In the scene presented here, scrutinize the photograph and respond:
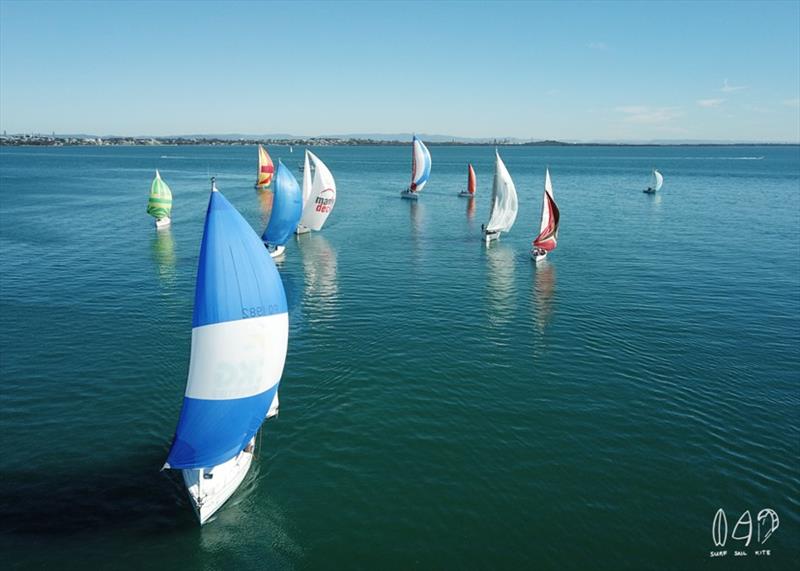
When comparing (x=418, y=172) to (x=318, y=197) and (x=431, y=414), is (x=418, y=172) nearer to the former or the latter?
(x=318, y=197)

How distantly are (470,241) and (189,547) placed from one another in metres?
56.9

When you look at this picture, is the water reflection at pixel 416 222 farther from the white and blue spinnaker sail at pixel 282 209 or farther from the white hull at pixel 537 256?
the white and blue spinnaker sail at pixel 282 209

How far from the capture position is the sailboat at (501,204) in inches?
2653

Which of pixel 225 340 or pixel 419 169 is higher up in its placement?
pixel 419 169

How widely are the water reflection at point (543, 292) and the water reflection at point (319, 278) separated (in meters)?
16.5

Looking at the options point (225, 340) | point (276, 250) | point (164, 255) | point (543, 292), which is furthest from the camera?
point (164, 255)

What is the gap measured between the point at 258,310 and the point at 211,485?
7.01 meters

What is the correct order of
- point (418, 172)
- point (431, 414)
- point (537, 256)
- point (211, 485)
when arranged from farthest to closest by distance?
1. point (418, 172)
2. point (537, 256)
3. point (431, 414)
4. point (211, 485)

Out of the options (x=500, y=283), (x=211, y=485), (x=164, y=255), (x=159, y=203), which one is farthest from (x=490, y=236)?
(x=211, y=485)

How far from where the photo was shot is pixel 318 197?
228ft

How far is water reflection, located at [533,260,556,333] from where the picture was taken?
41.5 m

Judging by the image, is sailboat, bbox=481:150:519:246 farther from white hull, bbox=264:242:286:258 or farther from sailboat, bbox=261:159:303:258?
white hull, bbox=264:242:286:258

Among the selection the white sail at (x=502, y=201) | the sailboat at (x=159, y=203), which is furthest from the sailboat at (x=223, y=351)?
the sailboat at (x=159, y=203)

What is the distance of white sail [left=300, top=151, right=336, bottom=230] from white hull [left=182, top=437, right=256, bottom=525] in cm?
5049
